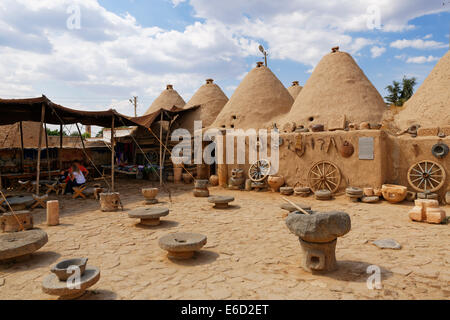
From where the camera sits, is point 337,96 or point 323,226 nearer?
point 323,226

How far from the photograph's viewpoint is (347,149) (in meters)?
9.27

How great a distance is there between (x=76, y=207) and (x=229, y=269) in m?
6.24

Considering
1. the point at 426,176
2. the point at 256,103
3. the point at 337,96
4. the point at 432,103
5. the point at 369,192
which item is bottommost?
the point at 369,192

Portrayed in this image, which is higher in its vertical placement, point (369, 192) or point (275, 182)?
point (275, 182)

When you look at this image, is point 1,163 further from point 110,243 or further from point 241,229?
point 241,229

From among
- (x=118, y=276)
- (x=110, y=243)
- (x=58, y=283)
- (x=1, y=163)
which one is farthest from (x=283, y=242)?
(x=1, y=163)

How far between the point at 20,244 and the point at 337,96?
1306 centimetres

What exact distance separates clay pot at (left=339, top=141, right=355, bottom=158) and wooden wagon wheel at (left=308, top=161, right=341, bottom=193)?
0.52 meters

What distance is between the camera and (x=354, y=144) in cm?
923

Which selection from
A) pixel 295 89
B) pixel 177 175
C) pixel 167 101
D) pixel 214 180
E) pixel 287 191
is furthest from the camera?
pixel 295 89

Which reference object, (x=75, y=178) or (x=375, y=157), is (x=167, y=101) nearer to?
(x=75, y=178)

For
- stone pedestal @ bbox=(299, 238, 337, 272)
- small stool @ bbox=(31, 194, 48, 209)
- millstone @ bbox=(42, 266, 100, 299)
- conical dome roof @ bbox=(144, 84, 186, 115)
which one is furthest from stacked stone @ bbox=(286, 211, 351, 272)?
conical dome roof @ bbox=(144, 84, 186, 115)

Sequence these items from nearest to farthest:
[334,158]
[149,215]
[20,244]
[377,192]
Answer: [20,244], [149,215], [377,192], [334,158]

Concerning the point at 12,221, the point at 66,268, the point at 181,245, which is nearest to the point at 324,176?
the point at 181,245
